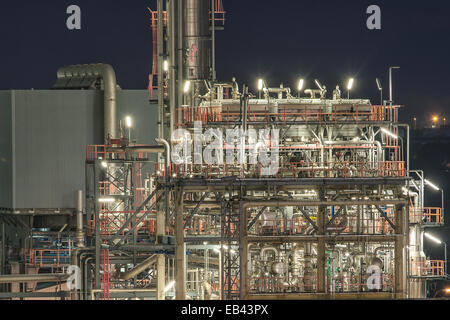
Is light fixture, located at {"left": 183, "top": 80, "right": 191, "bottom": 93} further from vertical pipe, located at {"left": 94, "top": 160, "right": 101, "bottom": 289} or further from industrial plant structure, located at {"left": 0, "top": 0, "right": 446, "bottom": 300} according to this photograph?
vertical pipe, located at {"left": 94, "top": 160, "right": 101, "bottom": 289}

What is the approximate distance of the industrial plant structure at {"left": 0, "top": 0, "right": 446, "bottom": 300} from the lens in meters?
27.7

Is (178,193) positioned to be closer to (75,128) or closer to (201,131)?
(201,131)

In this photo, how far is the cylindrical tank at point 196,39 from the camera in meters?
37.7

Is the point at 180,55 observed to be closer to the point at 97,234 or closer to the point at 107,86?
the point at 97,234

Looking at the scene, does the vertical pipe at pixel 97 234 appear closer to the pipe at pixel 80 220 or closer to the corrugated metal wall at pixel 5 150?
the pipe at pixel 80 220

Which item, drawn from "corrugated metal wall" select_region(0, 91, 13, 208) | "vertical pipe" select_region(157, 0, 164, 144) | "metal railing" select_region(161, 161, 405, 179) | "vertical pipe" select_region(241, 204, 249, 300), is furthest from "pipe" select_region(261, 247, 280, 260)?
"corrugated metal wall" select_region(0, 91, 13, 208)

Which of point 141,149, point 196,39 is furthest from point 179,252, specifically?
point 196,39

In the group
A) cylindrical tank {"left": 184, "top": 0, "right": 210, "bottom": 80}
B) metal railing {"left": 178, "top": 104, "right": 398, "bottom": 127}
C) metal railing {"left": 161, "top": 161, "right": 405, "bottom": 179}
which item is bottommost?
metal railing {"left": 161, "top": 161, "right": 405, "bottom": 179}

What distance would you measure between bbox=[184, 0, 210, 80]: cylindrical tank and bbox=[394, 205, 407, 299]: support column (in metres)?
13.6

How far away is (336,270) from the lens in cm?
3128
